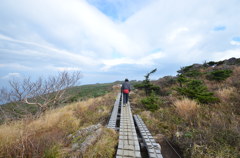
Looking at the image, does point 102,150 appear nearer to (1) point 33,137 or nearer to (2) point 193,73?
(1) point 33,137

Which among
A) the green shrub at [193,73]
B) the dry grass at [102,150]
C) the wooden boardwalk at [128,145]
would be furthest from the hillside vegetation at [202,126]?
the green shrub at [193,73]

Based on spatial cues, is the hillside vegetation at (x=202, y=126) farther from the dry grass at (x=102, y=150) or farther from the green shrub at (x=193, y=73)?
the green shrub at (x=193, y=73)

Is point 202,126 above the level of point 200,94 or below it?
below

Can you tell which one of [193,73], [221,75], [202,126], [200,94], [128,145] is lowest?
[128,145]

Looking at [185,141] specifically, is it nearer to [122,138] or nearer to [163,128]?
[163,128]

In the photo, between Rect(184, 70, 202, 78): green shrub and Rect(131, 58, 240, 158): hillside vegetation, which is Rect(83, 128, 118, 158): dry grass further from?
Rect(184, 70, 202, 78): green shrub

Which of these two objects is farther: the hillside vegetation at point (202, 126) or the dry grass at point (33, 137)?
the hillside vegetation at point (202, 126)

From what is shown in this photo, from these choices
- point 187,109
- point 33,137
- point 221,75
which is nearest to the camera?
point 33,137

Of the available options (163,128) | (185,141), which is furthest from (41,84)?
(185,141)

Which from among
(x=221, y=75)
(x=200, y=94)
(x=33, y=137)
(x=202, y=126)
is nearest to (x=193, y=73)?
(x=221, y=75)

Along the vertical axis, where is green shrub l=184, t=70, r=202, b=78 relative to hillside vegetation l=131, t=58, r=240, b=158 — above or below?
above

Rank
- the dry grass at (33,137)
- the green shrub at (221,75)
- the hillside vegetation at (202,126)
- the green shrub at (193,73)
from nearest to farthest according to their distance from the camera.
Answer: the dry grass at (33,137) < the hillside vegetation at (202,126) < the green shrub at (221,75) < the green shrub at (193,73)

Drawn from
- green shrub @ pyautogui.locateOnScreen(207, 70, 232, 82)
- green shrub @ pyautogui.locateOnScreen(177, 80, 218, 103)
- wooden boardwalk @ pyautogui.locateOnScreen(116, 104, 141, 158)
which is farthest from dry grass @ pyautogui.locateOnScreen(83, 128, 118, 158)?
green shrub @ pyautogui.locateOnScreen(207, 70, 232, 82)

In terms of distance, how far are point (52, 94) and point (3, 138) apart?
4.69 meters
